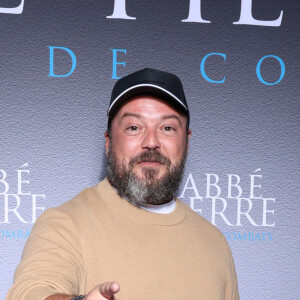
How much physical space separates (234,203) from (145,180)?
2.19 ft

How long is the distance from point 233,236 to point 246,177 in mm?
229

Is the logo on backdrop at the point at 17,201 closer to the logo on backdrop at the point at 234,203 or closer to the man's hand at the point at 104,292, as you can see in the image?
the logo on backdrop at the point at 234,203

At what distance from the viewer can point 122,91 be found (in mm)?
1165

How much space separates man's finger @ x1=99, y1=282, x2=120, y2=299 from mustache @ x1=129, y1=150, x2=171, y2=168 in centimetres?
51

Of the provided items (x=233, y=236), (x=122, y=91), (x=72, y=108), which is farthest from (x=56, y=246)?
(x=233, y=236)

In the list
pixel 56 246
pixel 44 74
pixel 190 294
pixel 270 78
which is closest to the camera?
pixel 56 246

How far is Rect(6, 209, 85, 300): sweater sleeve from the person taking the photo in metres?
0.87

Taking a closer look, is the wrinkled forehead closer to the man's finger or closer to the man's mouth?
the man's mouth

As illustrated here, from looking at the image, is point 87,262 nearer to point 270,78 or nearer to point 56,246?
point 56,246

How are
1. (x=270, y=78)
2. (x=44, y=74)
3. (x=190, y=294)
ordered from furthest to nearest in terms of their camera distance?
(x=270, y=78) < (x=44, y=74) < (x=190, y=294)

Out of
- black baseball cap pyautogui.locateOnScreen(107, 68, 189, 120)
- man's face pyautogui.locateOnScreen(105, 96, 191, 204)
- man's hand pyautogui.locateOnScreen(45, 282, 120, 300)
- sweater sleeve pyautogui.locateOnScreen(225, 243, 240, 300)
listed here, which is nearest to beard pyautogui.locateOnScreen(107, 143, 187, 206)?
man's face pyautogui.locateOnScreen(105, 96, 191, 204)

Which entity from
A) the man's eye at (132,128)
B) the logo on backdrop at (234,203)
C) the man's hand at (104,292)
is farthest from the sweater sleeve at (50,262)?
the logo on backdrop at (234,203)

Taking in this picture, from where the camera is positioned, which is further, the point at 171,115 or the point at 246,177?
the point at 246,177

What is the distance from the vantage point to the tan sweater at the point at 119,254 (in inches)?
36.9
